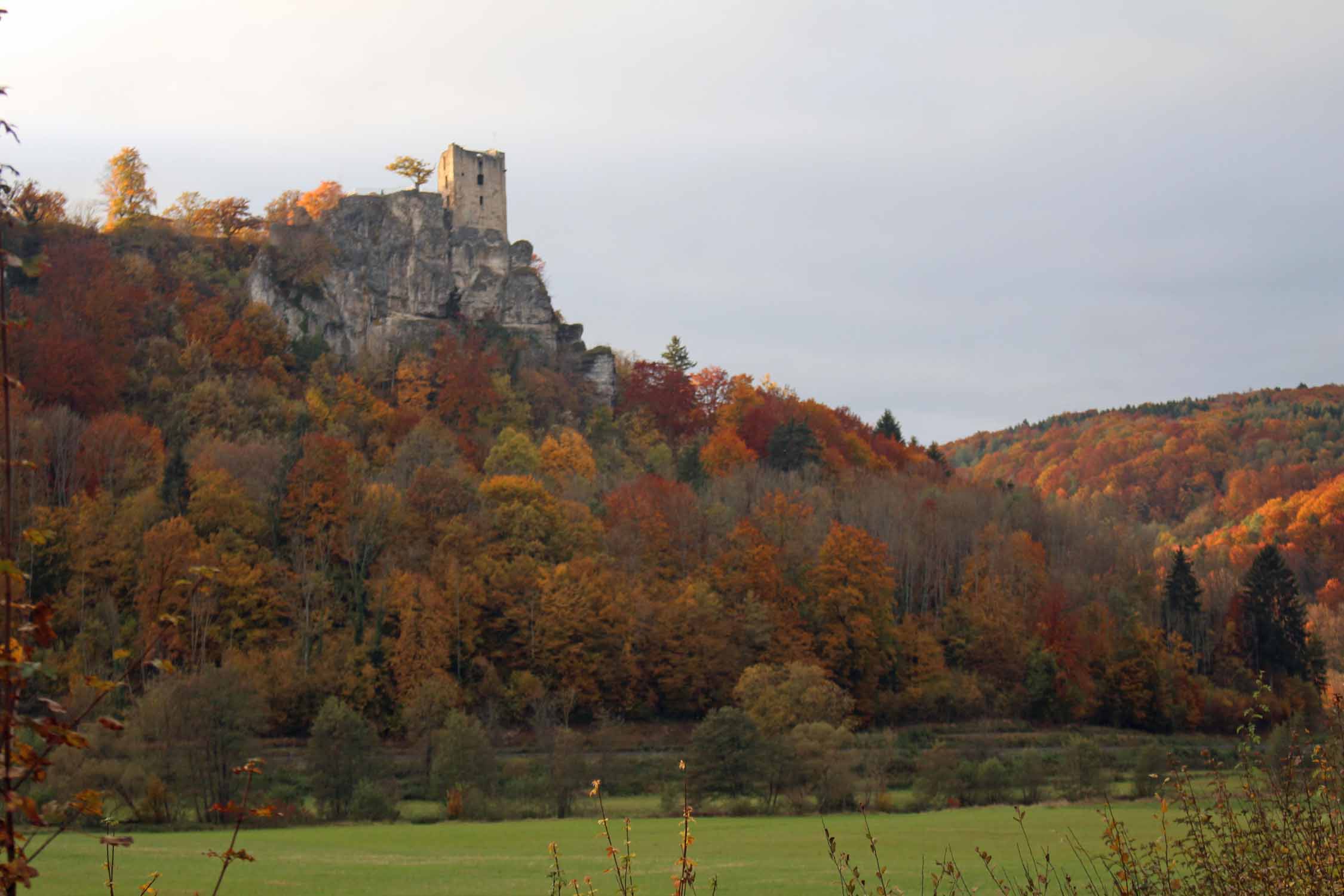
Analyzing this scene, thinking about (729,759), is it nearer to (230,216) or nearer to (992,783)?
(992,783)

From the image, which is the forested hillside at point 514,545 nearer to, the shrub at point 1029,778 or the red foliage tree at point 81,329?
the red foliage tree at point 81,329

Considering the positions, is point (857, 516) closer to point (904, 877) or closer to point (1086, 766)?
point (1086, 766)

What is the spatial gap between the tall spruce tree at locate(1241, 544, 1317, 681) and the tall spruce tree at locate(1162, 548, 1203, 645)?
2936 millimetres

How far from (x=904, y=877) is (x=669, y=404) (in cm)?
7745

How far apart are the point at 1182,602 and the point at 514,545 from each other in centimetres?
4118

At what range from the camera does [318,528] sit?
2613 inches

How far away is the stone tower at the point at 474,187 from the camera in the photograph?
10100cm

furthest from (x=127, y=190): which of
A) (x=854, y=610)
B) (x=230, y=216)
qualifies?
(x=854, y=610)

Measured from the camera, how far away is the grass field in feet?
90.3

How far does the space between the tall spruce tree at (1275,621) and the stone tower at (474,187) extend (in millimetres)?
58458

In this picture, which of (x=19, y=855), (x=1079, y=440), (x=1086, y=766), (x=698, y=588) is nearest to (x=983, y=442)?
(x=1079, y=440)

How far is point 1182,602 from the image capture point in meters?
80.4

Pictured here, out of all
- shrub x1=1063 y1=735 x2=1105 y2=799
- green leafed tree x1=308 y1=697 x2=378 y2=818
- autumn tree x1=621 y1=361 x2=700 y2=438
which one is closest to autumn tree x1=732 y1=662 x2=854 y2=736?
shrub x1=1063 y1=735 x2=1105 y2=799

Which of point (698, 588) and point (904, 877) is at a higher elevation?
point (698, 588)
